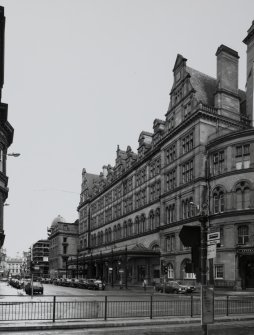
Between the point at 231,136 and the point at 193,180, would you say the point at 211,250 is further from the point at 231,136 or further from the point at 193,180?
the point at 193,180

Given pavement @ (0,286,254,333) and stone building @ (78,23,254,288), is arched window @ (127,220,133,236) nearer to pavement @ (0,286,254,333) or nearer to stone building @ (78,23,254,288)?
stone building @ (78,23,254,288)

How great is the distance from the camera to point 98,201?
10538 cm

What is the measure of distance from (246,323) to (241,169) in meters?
30.9

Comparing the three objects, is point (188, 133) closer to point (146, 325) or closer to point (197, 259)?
point (146, 325)

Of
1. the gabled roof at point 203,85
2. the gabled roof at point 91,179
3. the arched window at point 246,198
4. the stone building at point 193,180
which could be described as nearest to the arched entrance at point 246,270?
the stone building at point 193,180

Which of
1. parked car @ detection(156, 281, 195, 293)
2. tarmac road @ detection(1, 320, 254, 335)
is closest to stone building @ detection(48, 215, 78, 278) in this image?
parked car @ detection(156, 281, 195, 293)

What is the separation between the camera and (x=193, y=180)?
178 ft

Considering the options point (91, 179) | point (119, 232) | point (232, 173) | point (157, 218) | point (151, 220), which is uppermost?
point (91, 179)

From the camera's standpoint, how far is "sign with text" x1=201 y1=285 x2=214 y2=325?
9.20 meters

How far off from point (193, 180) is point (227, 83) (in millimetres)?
13449

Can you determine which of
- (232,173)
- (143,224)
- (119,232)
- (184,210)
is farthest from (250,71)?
(119,232)

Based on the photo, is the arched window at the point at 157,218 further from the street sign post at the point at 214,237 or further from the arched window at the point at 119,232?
the street sign post at the point at 214,237

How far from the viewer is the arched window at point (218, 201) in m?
49.5

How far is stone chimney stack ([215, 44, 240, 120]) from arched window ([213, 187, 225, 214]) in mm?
10657
